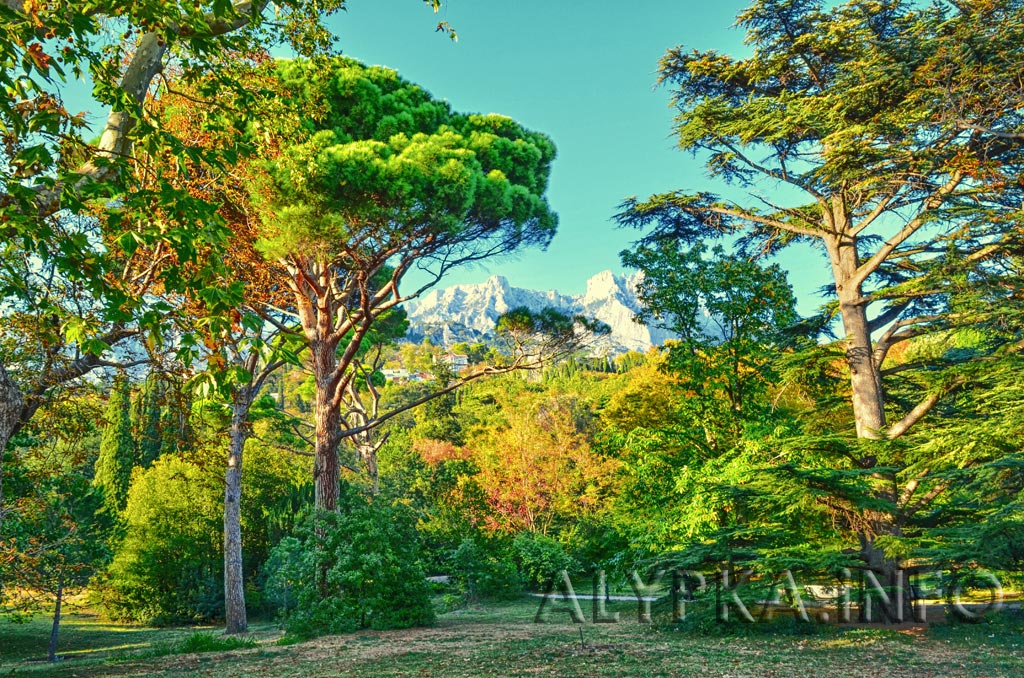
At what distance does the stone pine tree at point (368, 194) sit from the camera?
10258 mm

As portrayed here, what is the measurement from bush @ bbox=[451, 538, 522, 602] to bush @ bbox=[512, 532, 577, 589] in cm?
47

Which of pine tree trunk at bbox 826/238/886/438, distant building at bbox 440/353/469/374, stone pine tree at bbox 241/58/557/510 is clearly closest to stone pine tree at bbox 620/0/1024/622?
pine tree trunk at bbox 826/238/886/438

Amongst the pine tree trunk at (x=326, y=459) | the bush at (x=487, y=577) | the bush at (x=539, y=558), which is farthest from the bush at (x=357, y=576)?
the bush at (x=539, y=558)

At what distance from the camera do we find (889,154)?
10.6 metres

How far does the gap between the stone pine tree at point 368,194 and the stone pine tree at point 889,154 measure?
3836 millimetres

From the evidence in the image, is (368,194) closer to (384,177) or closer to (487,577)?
(384,177)

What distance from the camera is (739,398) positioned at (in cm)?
1316

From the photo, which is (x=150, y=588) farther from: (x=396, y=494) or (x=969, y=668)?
(x=969, y=668)

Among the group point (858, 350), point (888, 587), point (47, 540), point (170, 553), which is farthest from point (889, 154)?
point (170, 553)

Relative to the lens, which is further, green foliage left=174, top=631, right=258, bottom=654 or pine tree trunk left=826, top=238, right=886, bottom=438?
pine tree trunk left=826, top=238, right=886, bottom=438

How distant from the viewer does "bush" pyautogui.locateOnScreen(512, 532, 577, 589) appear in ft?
61.9

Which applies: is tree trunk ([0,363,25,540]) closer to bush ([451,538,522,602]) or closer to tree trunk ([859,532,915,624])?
tree trunk ([859,532,915,624])

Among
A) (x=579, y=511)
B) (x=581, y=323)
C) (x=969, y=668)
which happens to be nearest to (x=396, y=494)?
(x=579, y=511)

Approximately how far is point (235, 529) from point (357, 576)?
6.44 metres
